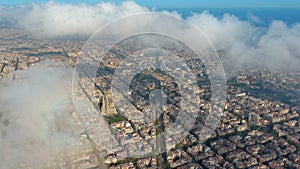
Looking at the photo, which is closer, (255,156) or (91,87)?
(255,156)

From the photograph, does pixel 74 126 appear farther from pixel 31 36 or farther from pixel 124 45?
pixel 31 36

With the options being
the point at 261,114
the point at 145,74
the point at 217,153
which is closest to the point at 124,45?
the point at 145,74

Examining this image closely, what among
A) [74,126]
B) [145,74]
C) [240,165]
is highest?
[145,74]

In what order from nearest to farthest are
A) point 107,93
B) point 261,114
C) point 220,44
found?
point 261,114
point 107,93
point 220,44

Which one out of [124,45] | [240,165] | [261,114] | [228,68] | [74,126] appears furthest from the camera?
[124,45]

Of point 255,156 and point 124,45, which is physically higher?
point 124,45

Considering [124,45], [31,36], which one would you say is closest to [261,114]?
[124,45]

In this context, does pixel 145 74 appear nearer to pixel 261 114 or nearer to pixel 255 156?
pixel 261 114
